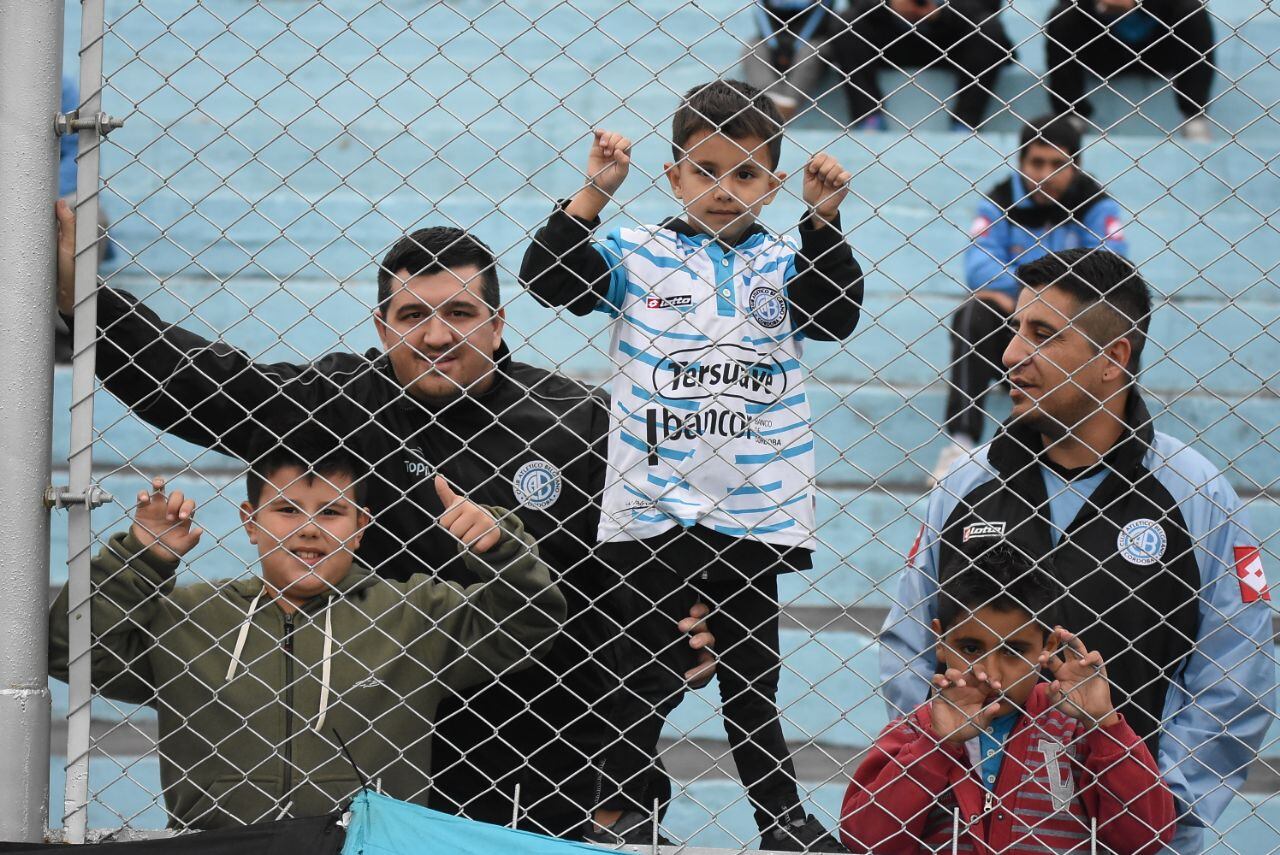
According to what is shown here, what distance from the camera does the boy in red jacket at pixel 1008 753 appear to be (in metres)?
2.05

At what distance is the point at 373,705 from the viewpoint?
2.22 meters

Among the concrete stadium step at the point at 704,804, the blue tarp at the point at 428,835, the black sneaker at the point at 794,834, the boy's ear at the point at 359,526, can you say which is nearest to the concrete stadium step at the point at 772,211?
the concrete stadium step at the point at 704,804

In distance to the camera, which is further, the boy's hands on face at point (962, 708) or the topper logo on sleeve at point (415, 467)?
the topper logo on sleeve at point (415, 467)

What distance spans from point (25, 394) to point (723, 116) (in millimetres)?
1222

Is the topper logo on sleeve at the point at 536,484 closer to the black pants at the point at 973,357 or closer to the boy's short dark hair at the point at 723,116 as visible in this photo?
the boy's short dark hair at the point at 723,116

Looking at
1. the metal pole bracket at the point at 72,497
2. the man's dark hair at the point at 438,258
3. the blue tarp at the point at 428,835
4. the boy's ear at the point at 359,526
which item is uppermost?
the man's dark hair at the point at 438,258

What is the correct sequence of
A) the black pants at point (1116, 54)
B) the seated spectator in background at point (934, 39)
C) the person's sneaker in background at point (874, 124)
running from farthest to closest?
1. the person's sneaker in background at point (874, 124)
2. the seated spectator in background at point (934, 39)
3. the black pants at point (1116, 54)

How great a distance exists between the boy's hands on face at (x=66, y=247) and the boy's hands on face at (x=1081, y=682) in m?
1.47

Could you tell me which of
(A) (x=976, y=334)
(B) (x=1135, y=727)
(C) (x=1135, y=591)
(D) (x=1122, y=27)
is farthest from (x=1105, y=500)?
(D) (x=1122, y=27)

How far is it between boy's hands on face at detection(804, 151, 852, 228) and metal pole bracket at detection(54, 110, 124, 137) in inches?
39.2

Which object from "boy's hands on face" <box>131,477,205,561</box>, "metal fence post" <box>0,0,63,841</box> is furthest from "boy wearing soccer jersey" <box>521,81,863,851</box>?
"metal fence post" <box>0,0,63,841</box>

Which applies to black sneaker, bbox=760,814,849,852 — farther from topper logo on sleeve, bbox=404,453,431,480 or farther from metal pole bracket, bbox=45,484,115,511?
metal pole bracket, bbox=45,484,115,511

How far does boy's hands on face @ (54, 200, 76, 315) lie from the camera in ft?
6.59

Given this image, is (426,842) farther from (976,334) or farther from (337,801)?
(976,334)
